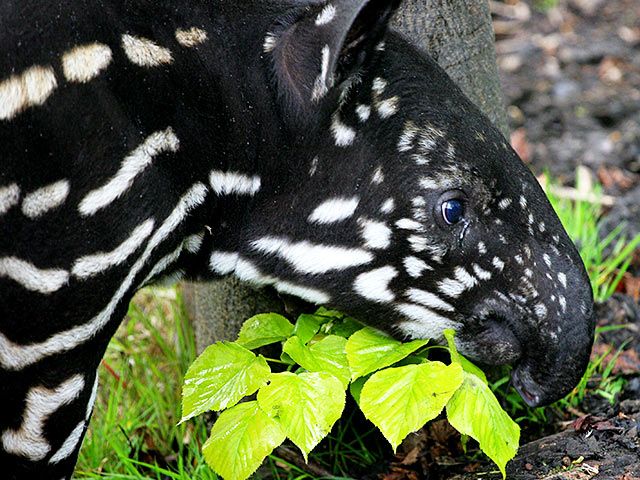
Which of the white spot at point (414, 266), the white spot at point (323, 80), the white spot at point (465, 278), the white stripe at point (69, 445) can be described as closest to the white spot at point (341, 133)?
the white spot at point (323, 80)

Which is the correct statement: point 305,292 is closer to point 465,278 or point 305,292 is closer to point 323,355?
point 323,355

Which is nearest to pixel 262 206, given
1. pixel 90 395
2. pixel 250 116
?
pixel 250 116

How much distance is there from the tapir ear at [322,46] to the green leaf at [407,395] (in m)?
0.74

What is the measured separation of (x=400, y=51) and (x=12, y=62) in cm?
100

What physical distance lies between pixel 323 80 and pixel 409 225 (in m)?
0.48

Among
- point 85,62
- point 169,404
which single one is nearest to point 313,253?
point 85,62

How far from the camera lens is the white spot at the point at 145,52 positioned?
2496 mm

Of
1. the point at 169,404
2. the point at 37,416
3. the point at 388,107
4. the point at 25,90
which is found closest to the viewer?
the point at 25,90

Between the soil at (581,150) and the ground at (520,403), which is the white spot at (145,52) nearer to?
the ground at (520,403)

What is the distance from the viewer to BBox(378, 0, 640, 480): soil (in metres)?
3.21

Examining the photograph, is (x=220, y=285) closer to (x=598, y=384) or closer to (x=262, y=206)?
(x=262, y=206)

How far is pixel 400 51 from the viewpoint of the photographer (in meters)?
2.79

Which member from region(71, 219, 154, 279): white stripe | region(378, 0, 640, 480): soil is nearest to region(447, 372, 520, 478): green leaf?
region(378, 0, 640, 480): soil

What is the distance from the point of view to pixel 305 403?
2789mm
